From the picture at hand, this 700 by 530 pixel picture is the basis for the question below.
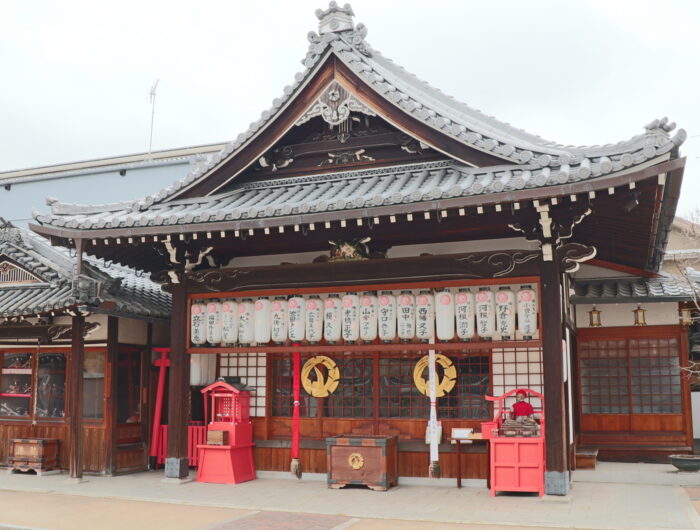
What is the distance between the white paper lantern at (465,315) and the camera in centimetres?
1186

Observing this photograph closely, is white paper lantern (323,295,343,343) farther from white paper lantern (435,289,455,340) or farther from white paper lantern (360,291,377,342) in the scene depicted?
white paper lantern (435,289,455,340)

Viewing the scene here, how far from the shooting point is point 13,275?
15.5 meters

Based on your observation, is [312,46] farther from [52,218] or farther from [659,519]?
[659,519]

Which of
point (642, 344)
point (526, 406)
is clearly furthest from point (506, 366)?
point (642, 344)

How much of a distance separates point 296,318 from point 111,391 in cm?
441

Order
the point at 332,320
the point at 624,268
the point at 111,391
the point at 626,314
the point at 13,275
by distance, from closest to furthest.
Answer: the point at 332,320
the point at 111,391
the point at 13,275
the point at 626,314
the point at 624,268

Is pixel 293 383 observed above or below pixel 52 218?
below

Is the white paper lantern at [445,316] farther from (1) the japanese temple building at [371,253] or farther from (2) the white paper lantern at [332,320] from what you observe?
(2) the white paper lantern at [332,320]

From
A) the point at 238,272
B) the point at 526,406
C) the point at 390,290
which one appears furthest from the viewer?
the point at 238,272

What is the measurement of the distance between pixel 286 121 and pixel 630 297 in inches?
310

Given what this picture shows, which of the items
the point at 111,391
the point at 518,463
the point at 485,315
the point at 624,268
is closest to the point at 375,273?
the point at 485,315

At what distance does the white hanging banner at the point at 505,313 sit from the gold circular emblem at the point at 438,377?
1536 millimetres

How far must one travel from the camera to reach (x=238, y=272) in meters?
13.4

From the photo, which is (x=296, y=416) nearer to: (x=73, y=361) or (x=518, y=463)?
(x=518, y=463)
